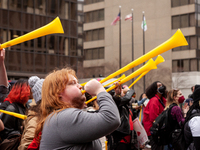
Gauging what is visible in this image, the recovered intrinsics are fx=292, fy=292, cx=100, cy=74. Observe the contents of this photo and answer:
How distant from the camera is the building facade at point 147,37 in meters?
44.9

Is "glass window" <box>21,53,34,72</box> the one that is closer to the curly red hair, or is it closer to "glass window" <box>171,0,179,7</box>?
the curly red hair

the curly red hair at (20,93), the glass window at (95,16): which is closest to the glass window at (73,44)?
the glass window at (95,16)

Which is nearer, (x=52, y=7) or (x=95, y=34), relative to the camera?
(x=52, y=7)

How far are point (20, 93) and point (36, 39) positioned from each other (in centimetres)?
2510

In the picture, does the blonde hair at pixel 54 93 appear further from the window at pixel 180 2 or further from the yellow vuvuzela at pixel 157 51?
the window at pixel 180 2

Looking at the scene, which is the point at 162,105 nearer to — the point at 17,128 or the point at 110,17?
the point at 17,128

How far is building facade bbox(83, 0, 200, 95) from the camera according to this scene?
1768 inches

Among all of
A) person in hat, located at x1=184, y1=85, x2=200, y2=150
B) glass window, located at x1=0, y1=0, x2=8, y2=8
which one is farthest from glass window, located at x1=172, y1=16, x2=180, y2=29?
person in hat, located at x1=184, y1=85, x2=200, y2=150

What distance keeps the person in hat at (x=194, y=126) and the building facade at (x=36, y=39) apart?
21584 millimetres

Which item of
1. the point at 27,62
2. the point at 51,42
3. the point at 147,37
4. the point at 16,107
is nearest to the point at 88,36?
the point at 147,37

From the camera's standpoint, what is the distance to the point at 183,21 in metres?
46.2

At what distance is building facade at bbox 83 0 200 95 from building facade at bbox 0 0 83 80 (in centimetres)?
1246

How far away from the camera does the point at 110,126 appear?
6.26 ft

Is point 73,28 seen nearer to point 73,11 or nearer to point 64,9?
point 73,11
